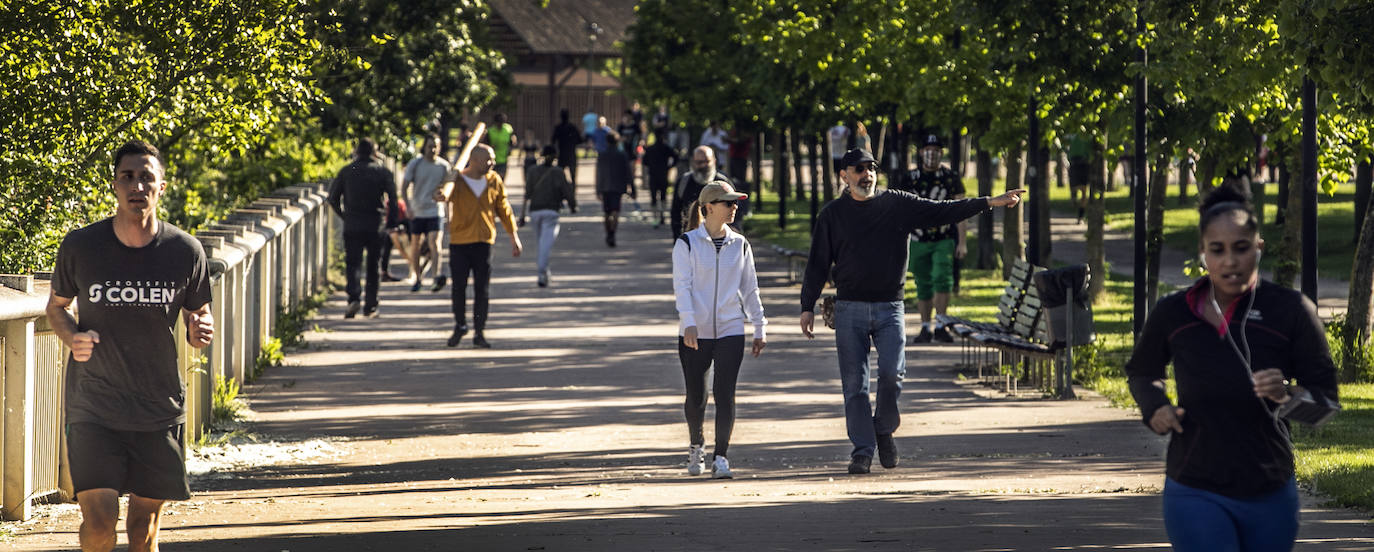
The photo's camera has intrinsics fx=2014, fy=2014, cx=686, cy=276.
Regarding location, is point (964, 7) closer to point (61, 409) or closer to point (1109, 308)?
point (1109, 308)

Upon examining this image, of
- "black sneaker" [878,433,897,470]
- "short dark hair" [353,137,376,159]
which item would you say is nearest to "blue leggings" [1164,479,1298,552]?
"black sneaker" [878,433,897,470]

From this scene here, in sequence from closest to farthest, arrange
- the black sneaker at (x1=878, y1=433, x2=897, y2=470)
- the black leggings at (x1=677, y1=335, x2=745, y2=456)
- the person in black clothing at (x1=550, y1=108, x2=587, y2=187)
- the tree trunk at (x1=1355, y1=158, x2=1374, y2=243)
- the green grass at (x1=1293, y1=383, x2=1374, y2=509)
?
the green grass at (x1=1293, y1=383, x2=1374, y2=509)
the black leggings at (x1=677, y1=335, x2=745, y2=456)
the black sneaker at (x1=878, y1=433, x2=897, y2=470)
the tree trunk at (x1=1355, y1=158, x2=1374, y2=243)
the person in black clothing at (x1=550, y1=108, x2=587, y2=187)

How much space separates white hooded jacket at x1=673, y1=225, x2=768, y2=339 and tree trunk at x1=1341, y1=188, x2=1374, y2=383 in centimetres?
592

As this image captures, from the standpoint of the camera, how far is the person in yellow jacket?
55.3 feet

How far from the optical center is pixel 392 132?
26.5m

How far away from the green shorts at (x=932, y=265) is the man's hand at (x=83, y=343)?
11101mm

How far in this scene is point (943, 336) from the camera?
56.0 feet

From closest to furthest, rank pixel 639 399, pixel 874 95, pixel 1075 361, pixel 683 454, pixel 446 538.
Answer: pixel 446 538 < pixel 683 454 < pixel 639 399 < pixel 1075 361 < pixel 874 95

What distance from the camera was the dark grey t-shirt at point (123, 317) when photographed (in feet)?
21.2

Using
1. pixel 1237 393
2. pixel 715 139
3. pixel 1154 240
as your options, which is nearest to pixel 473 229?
pixel 1154 240

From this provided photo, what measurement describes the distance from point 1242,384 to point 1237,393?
3 centimetres

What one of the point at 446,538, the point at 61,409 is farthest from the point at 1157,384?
the point at 61,409

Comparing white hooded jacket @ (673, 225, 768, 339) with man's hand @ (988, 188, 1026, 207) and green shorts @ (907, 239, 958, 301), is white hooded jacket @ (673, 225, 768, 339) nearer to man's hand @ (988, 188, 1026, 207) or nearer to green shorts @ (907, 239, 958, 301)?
man's hand @ (988, 188, 1026, 207)

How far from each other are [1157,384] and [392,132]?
2169 centimetres
